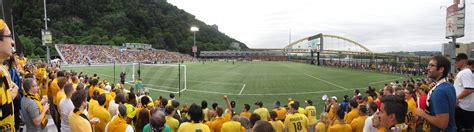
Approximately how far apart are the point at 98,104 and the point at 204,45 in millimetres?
161777

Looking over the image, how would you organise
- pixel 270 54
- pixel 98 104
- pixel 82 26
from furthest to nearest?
pixel 270 54 < pixel 82 26 < pixel 98 104

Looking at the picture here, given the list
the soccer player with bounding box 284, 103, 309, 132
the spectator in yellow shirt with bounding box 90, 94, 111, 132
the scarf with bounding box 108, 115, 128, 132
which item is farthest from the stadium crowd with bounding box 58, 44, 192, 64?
the scarf with bounding box 108, 115, 128, 132

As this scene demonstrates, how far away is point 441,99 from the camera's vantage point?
3.93 meters

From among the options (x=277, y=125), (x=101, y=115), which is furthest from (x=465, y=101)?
(x=101, y=115)

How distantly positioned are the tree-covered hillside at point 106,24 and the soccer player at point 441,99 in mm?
83584

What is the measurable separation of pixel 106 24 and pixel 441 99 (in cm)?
14007

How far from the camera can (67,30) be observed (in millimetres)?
108625

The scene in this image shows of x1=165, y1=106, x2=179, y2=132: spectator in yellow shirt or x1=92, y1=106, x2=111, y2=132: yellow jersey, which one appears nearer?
x1=92, y1=106, x2=111, y2=132: yellow jersey

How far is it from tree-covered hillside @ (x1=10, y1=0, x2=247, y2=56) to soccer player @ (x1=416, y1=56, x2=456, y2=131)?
274ft

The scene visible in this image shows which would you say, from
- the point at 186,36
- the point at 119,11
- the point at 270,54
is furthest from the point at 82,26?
the point at 270,54

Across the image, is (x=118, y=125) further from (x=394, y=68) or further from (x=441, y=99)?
(x=394, y=68)

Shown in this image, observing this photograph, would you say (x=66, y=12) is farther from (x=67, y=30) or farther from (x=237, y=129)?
(x=237, y=129)

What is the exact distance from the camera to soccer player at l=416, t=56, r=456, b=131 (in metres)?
3.93

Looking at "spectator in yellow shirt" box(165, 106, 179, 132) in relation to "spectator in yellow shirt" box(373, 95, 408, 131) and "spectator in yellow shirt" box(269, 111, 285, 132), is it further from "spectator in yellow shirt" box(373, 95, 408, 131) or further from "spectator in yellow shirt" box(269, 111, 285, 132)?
"spectator in yellow shirt" box(373, 95, 408, 131)
